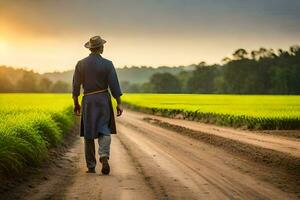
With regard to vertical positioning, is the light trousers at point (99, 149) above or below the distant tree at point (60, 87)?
below

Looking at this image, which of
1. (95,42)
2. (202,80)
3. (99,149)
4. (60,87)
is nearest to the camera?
(99,149)

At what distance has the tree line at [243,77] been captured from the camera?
11831 cm

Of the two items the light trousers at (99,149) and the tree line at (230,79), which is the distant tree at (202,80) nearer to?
the tree line at (230,79)

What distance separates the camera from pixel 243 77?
13400 centimetres

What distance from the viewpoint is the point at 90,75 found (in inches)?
388

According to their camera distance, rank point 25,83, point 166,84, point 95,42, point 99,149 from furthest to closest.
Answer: point 166,84 → point 25,83 → point 95,42 → point 99,149

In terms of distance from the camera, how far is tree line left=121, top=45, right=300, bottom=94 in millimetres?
118312

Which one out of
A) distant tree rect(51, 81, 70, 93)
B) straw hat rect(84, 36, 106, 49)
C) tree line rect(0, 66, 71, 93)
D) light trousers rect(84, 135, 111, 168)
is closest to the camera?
light trousers rect(84, 135, 111, 168)

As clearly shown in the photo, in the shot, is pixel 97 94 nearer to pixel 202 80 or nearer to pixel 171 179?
pixel 171 179

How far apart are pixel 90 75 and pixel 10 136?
1.82 meters

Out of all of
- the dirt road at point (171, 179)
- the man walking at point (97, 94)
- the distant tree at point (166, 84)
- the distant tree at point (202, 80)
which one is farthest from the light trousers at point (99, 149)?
the distant tree at point (166, 84)

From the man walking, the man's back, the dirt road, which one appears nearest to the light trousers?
the man walking

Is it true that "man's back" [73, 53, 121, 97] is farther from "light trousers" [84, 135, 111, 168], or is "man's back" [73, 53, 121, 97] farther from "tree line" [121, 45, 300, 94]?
"tree line" [121, 45, 300, 94]

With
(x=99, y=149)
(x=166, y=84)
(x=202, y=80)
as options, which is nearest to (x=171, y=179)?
(x=99, y=149)
